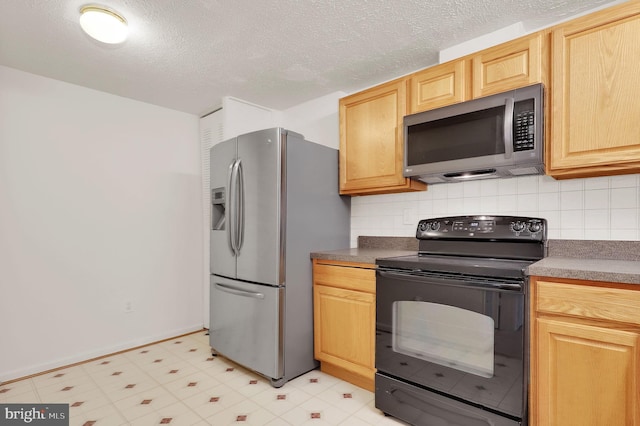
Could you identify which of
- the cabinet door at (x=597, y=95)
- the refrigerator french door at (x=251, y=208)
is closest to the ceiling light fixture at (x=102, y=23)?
the refrigerator french door at (x=251, y=208)

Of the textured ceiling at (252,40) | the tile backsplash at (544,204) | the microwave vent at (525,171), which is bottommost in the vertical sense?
the tile backsplash at (544,204)

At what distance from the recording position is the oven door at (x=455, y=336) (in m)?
1.55

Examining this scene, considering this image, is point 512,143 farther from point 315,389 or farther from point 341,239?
point 315,389

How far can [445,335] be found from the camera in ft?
5.77

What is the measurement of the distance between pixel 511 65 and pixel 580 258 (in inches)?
45.3

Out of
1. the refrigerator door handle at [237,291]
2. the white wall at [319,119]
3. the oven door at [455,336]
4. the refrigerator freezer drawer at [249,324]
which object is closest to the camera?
the oven door at [455,336]

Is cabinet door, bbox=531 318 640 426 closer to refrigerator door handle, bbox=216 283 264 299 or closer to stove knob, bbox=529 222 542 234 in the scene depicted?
stove knob, bbox=529 222 542 234

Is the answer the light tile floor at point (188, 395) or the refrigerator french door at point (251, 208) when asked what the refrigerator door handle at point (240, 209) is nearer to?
the refrigerator french door at point (251, 208)

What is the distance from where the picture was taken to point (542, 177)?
6.77ft

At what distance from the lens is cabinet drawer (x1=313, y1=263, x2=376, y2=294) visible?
7.16 feet

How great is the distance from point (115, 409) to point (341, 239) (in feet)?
6.28

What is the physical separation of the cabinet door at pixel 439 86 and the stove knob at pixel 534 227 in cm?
86

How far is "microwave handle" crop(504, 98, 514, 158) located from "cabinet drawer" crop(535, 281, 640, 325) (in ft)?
2.42

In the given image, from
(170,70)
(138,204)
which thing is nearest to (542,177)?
(170,70)
